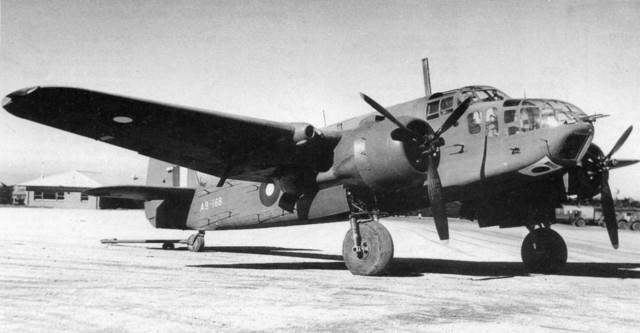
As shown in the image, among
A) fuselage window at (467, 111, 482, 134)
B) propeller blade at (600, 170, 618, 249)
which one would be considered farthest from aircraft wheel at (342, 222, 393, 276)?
propeller blade at (600, 170, 618, 249)

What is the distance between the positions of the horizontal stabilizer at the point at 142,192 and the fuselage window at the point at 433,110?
8.46 meters

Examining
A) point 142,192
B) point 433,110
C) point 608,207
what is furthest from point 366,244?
point 142,192

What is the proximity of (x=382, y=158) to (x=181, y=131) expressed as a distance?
3622 mm

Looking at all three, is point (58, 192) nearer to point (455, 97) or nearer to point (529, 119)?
point (455, 97)

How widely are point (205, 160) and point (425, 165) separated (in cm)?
456

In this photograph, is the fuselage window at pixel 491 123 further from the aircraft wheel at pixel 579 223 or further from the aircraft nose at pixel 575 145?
the aircraft wheel at pixel 579 223

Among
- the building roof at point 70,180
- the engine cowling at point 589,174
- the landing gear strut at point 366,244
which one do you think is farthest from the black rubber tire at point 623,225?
the building roof at point 70,180

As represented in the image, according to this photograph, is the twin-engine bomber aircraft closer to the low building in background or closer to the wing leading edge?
the wing leading edge

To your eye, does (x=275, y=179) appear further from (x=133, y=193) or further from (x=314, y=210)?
(x=133, y=193)

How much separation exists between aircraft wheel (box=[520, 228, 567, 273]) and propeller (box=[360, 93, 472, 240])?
328 cm

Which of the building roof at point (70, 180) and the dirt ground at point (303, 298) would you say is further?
Answer: the building roof at point (70, 180)

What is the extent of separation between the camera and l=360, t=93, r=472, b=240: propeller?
8.99 metres

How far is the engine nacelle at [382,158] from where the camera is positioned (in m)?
8.97

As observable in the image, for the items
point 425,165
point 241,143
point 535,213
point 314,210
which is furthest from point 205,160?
point 535,213
